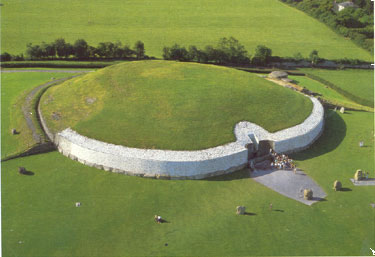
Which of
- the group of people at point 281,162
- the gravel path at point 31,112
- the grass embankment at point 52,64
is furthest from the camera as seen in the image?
the grass embankment at point 52,64

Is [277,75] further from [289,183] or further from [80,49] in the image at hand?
[80,49]

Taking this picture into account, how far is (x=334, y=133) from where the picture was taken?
60812mm

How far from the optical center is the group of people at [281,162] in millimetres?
50406

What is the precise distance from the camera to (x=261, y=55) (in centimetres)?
9500

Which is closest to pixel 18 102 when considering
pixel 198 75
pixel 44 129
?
pixel 44 129

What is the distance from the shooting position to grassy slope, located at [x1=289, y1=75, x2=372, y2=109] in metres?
73.8

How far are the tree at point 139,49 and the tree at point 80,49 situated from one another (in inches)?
468

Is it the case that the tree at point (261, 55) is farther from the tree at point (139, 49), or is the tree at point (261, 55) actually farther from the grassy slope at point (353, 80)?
the tree at point (139, 49)

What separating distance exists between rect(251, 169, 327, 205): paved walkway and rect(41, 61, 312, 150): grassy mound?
6878mm

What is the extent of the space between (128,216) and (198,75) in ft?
102

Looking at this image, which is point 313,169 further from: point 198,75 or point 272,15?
point 272,15

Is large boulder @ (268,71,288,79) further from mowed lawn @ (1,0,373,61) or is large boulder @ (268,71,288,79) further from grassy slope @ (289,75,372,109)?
mowed lawn @ (1,0,373,61)

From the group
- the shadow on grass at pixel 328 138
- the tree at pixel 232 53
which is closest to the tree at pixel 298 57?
the tree at pixel 232 53

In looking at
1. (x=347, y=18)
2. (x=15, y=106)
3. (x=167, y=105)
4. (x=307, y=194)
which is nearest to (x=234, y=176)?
(x=307, y=194)
